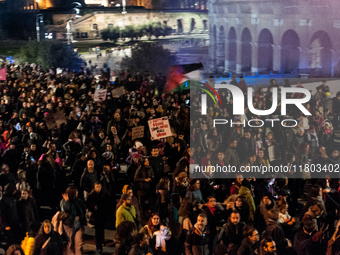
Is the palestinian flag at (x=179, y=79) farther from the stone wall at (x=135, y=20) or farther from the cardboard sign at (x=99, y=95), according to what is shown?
the stone wall at (x=135, y=20)

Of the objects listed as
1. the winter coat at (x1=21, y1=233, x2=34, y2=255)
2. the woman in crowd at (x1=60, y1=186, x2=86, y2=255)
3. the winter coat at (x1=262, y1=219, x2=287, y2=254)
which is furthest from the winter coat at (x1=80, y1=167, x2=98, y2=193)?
the winter coat at (x1=262, y1=219, x2=287, y2=254)

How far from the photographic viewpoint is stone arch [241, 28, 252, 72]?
3909cm

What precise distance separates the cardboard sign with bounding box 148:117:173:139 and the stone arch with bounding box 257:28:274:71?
26.2 m

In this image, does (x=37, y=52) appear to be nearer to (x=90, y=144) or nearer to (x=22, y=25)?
(x=22, y=25)

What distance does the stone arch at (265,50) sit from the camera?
3625 centimetres

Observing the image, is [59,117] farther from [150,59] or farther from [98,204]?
[150,59]

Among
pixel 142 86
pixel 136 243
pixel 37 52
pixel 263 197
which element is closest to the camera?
pixel 136 243

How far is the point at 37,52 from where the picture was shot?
1499 inches

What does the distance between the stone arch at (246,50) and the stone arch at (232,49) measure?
131 cm

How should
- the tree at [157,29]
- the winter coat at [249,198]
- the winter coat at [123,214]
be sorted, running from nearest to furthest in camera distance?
1. the winter coat at [123,214]
2. the winter coat at [249,198]
3. the tree at [157,29]

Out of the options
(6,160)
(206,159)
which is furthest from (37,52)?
(206,159)

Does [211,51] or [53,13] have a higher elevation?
[53,13]

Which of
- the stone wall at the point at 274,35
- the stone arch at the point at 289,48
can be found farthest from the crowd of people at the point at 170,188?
the stone arch at the point at 289,48

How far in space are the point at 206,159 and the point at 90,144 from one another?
260 centimetres
